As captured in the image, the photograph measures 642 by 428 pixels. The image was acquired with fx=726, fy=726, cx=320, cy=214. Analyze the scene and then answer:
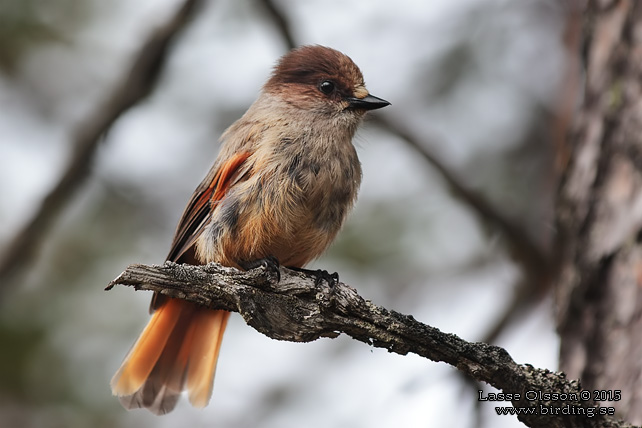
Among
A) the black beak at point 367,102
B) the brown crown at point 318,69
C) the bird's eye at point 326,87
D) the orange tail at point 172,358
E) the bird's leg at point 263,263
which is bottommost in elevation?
the orange tail at point 172,358

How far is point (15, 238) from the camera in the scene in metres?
4.74

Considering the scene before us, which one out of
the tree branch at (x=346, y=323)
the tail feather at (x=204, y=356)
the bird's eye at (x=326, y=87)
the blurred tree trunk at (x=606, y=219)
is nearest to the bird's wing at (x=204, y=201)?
the tail feather at (x=204, y=356)

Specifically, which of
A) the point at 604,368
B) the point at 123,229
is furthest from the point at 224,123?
the point at 604,368

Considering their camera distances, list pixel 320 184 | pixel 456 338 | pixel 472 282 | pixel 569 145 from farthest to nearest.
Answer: pixel 472 282
pixel 569 145
pixel 320 184
pixel 456 338

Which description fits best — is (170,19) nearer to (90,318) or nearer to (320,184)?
(320,184)

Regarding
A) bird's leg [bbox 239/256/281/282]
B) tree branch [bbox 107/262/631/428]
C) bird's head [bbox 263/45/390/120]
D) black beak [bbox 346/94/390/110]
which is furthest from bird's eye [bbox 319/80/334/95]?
tree branch [bbox 107/262/631/428]

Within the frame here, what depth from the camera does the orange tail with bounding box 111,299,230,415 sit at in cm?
Answer: 484

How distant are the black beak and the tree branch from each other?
2.09m

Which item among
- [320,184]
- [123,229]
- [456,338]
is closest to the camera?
[456,338]

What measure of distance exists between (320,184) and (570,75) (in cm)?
299

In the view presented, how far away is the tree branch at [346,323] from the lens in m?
2.76

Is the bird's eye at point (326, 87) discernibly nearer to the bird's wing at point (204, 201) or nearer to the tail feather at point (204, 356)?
the bird's wing at point (204, 201)

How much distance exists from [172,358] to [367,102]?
2.20m

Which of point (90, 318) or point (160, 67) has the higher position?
point (160, 67)
